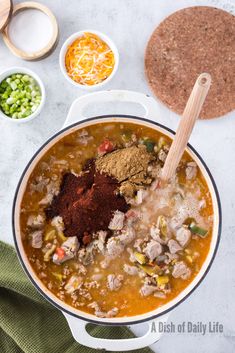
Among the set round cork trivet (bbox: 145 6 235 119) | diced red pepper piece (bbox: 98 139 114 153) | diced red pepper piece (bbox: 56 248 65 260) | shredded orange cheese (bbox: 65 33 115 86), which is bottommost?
diced red pepper piece (bbox: 56 248 65 260)

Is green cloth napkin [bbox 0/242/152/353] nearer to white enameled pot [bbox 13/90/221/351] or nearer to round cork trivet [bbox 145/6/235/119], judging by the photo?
white enameled pot [bbox 13/90/221/351]

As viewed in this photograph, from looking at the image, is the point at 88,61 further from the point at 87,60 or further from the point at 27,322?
the point at 27,322

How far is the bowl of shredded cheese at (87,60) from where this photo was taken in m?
2.12

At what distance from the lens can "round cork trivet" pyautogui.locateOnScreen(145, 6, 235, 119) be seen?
2.17 meters

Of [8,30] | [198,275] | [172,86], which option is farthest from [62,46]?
[198,275]

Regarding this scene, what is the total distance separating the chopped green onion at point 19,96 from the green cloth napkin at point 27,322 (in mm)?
532

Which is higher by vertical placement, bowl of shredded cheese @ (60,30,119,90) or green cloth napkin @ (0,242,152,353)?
bowl of shredded cheese @ (60,30,119,90)

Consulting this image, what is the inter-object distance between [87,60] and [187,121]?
0.70m

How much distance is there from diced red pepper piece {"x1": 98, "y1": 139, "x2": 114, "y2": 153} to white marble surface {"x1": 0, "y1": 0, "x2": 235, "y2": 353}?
24cm

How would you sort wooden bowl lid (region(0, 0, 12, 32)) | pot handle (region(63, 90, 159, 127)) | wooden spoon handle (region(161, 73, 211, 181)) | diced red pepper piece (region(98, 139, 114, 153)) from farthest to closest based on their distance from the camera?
wooden bowl lid (region(0, 0, 12, 32)) < diced red pepper piece (region(98, 139, 114, 153)) < pot handle (region(63, 90, 159, 127)) < wooden spoon handle (region(161, 73, 211, 181))

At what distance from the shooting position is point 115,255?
1.99 metres

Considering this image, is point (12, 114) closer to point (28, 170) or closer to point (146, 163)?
point (28, 170)

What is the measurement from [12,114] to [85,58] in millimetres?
363

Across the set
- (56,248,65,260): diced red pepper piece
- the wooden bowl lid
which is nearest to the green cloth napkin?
(56,248,65,260): diced red pepper piece
